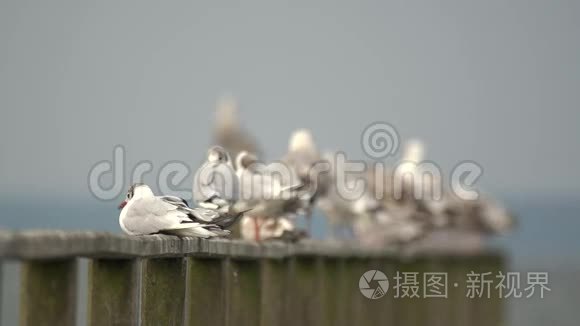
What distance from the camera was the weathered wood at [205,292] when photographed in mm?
8727

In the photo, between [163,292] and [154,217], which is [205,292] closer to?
[154,217]

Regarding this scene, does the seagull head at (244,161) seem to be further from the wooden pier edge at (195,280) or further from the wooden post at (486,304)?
the wooden post at (486,304)

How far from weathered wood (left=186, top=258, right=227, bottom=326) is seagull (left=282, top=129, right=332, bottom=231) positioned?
433 centimetres

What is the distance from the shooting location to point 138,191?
867 centimetres

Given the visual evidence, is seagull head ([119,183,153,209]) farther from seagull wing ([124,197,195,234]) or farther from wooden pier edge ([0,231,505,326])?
wooden pier edge ([0,231,505,326])

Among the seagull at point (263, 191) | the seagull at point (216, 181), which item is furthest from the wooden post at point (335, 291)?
the seagull at point (216, 181)

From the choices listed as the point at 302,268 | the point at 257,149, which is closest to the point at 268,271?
the point at 302,268

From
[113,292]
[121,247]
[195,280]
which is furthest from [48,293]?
[195,280]

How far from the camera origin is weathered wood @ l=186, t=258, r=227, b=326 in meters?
8.73

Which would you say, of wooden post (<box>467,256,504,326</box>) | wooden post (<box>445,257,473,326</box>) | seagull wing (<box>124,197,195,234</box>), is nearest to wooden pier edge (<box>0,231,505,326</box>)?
seagull wing (<box>124,197,195,234</box>)

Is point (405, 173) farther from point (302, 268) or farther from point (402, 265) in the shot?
point (302, 268)

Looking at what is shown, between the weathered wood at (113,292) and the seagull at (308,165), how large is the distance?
628 centimetres

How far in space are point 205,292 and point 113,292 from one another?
181 centimetres

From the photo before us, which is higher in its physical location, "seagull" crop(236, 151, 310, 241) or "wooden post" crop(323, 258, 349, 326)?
"seagull" crop(236, 151, 310, 241)
